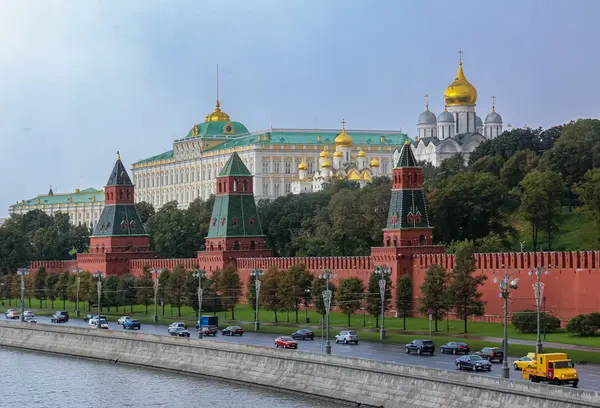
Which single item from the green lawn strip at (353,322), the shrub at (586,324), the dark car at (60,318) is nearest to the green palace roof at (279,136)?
A: the green lawn strip at (353,322)

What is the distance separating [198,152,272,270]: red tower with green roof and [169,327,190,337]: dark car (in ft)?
82.2

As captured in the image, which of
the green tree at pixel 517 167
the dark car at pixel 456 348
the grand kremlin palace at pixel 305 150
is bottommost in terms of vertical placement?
the dark car at pixel 456 348

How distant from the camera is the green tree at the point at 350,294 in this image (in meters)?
76.0

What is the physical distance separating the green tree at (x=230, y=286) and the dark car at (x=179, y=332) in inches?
512

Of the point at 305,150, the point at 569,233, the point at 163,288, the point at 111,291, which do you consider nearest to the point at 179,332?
the point at 163,288

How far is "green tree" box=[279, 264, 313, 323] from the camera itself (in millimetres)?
78875

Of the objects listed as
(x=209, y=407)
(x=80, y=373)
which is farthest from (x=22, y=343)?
(x=209, y=407)

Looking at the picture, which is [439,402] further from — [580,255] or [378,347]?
[580,255]

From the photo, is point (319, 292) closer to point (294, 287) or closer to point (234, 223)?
point (294, 287)

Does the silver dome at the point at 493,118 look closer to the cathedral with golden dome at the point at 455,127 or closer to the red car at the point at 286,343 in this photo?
the cathedral with golden dome at the point at 455,127

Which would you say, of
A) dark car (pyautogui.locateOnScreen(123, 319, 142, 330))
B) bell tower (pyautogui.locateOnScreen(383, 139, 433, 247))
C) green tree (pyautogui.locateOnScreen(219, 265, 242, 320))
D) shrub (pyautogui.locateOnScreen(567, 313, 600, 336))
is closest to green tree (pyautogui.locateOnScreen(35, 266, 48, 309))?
green tree (pyautogui.locateOnScreen(219, 265, 242, 320))

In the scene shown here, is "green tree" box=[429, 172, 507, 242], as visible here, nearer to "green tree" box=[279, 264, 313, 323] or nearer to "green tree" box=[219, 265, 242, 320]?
"green tree" box=[219, 265, 242, 320]

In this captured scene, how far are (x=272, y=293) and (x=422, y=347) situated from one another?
22937 mm

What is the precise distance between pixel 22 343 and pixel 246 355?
22.6 metres
